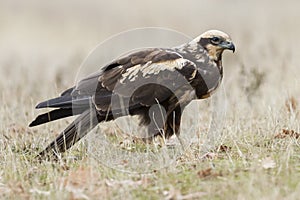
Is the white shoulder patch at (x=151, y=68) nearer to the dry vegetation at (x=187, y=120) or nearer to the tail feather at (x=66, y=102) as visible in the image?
the tail feather at (x=66, y=102)

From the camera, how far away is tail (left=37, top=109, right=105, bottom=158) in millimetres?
6844

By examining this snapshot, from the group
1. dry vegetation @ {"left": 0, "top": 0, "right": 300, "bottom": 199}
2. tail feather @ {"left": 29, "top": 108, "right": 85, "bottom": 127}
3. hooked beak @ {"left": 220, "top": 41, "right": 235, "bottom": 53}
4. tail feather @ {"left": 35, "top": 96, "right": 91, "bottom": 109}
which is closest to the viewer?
dry vegetation @ {"left": 0, "top": 0, "right": 300, "bottom": 199}

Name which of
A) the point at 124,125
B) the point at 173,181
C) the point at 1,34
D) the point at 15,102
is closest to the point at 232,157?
the point at 173,181

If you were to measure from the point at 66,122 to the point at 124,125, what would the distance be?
2.74 ft

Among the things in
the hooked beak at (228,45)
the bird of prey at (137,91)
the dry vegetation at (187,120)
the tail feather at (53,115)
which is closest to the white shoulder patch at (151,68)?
the bird of prey at (137,91)

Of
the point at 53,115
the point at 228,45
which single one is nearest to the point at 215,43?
the point at 228,45

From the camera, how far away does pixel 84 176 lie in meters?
5.54

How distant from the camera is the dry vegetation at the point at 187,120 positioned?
5277 millimetres

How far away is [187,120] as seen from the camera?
8.73 m

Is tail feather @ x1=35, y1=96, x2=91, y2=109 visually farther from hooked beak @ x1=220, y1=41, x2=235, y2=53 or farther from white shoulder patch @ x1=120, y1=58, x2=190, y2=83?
hooked beak @ x1=220, y1=41, x2=235, y2=53

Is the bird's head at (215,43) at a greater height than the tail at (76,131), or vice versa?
the bird's head at (215,43)

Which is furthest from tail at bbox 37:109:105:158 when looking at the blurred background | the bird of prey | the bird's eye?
the blurred background

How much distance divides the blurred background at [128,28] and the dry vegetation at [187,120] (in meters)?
0.03

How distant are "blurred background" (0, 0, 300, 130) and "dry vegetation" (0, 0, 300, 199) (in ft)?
0.11
